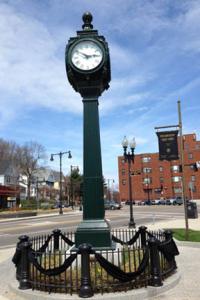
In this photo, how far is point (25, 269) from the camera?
7.25m

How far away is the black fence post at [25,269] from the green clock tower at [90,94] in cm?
136

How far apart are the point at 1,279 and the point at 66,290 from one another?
100 inches

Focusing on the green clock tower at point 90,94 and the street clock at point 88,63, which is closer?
the green clock tower at point 90,94

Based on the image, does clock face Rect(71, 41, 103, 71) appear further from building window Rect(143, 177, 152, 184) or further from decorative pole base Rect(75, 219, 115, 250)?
building window Rect(143, 177, 152, 184)

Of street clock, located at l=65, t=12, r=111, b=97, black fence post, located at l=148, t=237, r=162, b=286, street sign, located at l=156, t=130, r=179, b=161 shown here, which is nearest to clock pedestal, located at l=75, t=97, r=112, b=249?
street clock, located at l=65, t=12, r=111, b=97

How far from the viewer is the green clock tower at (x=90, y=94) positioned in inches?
333

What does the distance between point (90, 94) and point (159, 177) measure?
10030cm

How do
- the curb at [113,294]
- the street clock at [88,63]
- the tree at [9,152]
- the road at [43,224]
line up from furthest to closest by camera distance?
the tree at [9,152] < the road at [43,224] < the street clock at [88,63] < the curb at [113,294]

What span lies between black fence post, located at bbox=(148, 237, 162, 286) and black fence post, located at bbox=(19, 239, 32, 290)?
245 centimetres

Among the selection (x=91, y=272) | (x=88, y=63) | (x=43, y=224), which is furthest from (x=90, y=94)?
(x=43, y=224)

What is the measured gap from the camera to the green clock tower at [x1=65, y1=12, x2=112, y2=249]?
8.45m

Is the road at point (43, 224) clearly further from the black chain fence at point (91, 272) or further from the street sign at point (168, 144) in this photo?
the black chain fence at point (91, 272)

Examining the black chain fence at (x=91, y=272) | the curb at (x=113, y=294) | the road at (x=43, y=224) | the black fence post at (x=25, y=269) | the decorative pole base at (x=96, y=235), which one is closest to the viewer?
the curb at (x=113, y=294)

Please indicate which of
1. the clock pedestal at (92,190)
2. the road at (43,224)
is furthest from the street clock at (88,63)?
the road at (43,224)
